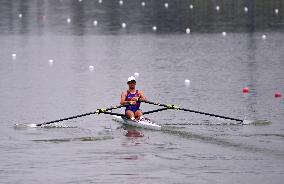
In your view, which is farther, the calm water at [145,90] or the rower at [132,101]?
the rower at [132,101]

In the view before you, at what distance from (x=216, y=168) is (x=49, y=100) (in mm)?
16566

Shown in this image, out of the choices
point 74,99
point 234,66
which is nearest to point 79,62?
point 234,66

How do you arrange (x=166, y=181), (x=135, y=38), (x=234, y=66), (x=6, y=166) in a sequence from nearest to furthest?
(x=166, y=181)
(x=6, y=166)
(x=234, y=66)
(x=135, y=38)

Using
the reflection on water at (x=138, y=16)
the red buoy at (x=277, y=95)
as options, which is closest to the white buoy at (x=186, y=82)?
the red buoy at (x=277, y=95)

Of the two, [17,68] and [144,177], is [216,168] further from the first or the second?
[17,68]

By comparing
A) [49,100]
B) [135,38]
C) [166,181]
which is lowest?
[166,181]

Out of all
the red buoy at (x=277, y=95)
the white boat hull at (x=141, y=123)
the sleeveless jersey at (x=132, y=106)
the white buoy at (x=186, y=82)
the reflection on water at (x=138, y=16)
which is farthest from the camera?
the reflection on water at (x=138, y=16)

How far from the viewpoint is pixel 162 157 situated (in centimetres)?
3009

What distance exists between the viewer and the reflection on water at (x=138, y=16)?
75312 mm

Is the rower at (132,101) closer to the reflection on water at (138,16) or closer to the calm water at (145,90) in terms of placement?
the calm water at (145,90)

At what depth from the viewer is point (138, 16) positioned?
8600 cm

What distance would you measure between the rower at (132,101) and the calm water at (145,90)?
0.79 meters

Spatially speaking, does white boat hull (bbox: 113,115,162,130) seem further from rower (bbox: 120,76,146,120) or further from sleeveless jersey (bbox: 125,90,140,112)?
sleeveless jersey (bbox: 125,90,140,112)

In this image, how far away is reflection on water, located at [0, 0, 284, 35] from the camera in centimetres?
7531
